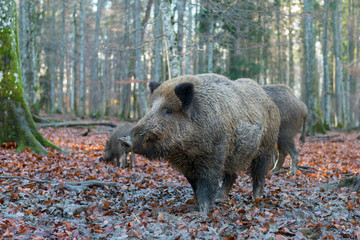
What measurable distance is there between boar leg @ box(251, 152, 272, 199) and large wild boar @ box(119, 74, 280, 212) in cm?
50

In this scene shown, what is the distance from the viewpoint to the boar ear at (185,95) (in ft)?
15.8

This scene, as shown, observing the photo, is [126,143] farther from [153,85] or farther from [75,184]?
[75,184]

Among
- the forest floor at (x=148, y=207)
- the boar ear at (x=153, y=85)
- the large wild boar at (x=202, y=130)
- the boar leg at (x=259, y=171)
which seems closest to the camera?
the forest floor at (x=148, y=207)

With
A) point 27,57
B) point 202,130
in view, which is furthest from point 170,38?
point 27,57

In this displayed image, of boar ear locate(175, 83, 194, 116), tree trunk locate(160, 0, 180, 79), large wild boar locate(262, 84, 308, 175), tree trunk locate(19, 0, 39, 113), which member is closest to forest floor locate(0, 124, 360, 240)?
large wild boar locate(262, 84, 308, 175)

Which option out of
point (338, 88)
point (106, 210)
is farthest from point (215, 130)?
point (338, 88)

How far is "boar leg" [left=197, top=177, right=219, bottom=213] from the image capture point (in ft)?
16.6

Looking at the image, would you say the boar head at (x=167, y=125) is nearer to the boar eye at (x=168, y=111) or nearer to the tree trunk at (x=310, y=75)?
the boar eye at (x=168, y=111)

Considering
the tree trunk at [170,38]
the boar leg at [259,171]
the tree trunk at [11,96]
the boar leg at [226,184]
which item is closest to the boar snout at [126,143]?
the boar leg at [226,184]

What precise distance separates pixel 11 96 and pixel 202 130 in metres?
6.24

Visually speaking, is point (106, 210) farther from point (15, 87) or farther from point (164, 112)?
point (15, 87)

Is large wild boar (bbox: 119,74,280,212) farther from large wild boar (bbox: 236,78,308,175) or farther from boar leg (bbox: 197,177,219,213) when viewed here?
large wild boar (bbox: 236,78,308,175)

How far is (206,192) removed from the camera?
5.09 m

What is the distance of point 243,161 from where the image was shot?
18.5 feet
